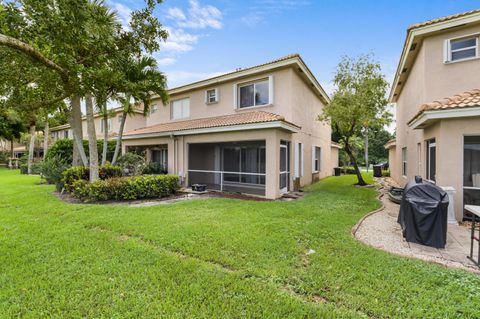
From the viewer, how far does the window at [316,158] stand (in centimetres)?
1789

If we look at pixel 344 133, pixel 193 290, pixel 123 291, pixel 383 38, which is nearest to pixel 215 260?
pixel 193 290

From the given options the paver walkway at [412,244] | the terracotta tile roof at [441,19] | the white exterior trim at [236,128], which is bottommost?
the paver walkway at [412,244]

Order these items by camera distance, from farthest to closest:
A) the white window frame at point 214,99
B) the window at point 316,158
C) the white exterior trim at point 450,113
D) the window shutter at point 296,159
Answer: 1. the window at point 316,158
2. the white window frame at point 214,99
3. the window shutter at point 296,159
4. the white exterior trim at point 450,113

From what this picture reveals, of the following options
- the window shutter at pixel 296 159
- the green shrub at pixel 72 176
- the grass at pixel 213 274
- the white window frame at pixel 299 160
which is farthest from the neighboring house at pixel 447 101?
the green shrub at pixel 72 176

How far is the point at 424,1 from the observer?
1141 cm

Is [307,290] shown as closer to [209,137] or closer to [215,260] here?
[215,260]

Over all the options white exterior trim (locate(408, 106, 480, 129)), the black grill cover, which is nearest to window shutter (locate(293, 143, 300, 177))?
white exterior trim (locate(408, 106, 480, 129))

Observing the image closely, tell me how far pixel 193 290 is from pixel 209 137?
9.99 m

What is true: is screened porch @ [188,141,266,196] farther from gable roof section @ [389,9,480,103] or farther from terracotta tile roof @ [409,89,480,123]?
terracotta tile roof @ [409,89,480,123]

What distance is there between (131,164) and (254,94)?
9397 mm

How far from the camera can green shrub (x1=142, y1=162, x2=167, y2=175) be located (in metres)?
15.9

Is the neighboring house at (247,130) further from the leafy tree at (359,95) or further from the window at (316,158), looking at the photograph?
the leafy tree at (359,95)

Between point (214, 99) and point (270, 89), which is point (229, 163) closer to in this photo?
point (214, 99)

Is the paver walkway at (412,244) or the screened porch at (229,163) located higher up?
the screened porch at (229,163)
